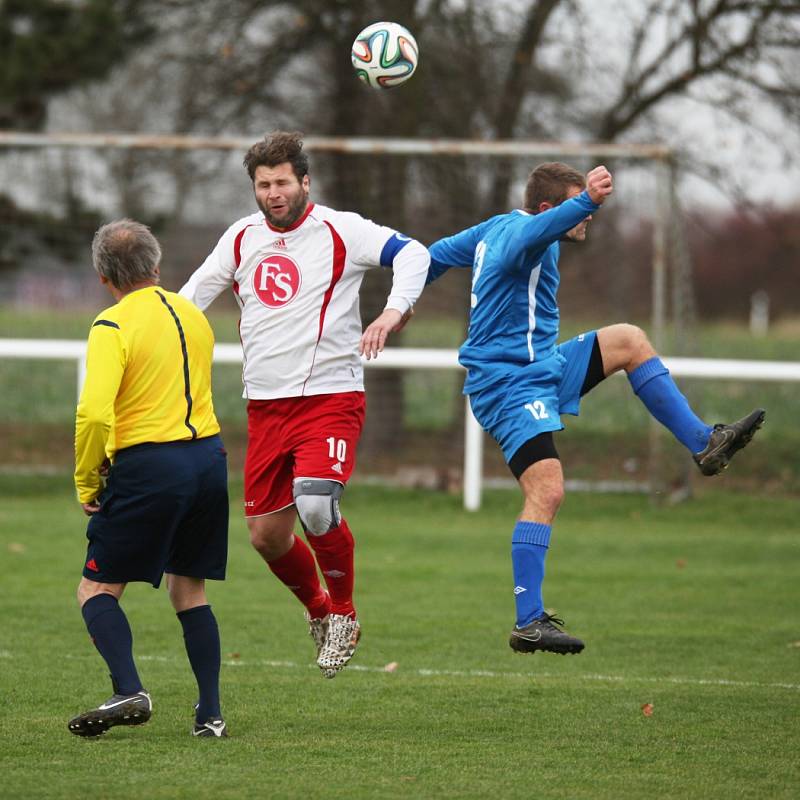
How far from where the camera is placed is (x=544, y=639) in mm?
5867

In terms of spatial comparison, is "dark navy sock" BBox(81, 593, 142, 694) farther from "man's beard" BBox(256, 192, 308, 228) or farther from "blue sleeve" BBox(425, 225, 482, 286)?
"blue sleeve" BBox(425, 225, 482, 286)

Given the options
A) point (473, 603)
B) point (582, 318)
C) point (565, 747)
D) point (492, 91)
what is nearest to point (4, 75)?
point (492, 91)

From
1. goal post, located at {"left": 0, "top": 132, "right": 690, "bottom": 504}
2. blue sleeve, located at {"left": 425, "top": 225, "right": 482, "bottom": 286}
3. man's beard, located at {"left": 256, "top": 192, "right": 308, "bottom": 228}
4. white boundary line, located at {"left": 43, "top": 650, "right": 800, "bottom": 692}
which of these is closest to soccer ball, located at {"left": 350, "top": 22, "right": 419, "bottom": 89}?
blue sleeve, located at {"left": 425, "top": 225, "right": 482, "bottom": 286}

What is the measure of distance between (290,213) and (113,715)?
235 cm

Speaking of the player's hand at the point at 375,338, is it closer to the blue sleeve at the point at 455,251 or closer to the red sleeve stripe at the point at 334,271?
the red sleeve stripe at the point at 334,271

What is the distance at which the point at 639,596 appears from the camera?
9.67 metres

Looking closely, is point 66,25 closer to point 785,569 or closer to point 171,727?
point 785,569

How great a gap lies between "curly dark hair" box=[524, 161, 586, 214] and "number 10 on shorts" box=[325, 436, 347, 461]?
1410mm

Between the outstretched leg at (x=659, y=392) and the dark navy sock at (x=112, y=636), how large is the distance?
8.46 ft

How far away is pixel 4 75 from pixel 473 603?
391 inches

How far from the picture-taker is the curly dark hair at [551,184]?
6.52 m

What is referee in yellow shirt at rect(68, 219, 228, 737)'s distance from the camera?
5.25 m

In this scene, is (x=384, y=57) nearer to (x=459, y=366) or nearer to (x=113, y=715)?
(x=113, y=715)

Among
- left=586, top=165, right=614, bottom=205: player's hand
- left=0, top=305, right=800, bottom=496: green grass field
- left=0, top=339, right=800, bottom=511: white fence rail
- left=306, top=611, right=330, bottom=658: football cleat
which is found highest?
left=586, top=165, right=614, bottom=205: player's hand
